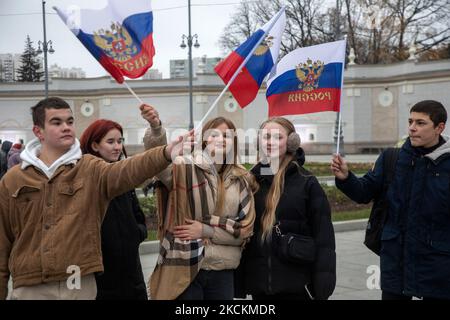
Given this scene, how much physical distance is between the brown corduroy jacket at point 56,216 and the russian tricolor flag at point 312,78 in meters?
2.23

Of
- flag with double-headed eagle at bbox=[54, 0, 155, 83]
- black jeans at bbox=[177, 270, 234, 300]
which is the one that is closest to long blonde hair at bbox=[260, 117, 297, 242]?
black jeans at bbox=[177, 270, 234, 300]

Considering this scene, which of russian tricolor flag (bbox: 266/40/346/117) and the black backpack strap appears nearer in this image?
the black backpack strap

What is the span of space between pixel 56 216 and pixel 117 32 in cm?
142

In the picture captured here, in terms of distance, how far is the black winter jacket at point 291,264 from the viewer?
13.0ft

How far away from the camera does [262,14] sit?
42.9 metres

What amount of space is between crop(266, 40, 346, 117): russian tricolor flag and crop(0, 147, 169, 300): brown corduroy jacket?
223 centimetres

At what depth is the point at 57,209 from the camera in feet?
10.8

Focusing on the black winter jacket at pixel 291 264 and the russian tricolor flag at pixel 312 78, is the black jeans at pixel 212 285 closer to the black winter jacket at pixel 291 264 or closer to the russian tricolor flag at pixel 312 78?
the black winter jacket at pixel 291 264

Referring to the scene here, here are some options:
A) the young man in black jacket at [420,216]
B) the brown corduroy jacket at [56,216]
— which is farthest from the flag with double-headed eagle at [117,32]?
the young man in black jacket at [420,216]

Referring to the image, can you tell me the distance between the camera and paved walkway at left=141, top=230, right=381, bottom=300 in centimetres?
684

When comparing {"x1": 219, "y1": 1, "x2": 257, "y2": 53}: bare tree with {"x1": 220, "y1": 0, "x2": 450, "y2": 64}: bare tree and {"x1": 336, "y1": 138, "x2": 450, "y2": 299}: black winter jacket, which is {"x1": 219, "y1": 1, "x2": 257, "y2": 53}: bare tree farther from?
{"x1": 336, "y1": 138, "x2": 450, "y2": 299}: black winter jacket

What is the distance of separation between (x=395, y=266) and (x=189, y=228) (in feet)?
5.18

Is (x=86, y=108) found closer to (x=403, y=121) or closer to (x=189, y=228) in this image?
(x=403, y=121)

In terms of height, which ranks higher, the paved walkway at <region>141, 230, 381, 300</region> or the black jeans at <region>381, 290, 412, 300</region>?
the black jeans at <region>381, 290, 412, 300</region>
